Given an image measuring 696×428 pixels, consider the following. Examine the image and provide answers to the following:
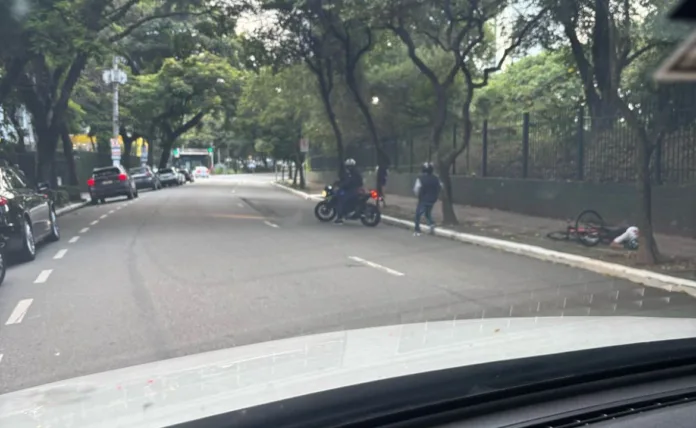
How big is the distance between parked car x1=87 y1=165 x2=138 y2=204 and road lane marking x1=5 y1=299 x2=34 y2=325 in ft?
81.8

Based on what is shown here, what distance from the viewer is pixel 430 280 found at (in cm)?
1020

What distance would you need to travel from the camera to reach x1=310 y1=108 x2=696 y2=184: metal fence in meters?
15.7

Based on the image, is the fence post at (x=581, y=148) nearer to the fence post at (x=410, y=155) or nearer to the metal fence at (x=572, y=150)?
the metal fence at (x=572, y=150)

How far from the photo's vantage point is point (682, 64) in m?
2.40

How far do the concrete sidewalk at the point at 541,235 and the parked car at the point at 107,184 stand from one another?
13306 millimetres

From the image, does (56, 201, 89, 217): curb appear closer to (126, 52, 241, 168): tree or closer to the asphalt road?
the asphalt road

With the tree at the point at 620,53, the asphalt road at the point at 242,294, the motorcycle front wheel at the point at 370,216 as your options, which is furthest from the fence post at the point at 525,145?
the asphalt road at the point at 242,294

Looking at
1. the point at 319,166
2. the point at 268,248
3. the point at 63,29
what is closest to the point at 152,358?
the point at 268,248

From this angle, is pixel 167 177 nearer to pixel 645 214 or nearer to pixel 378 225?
pixel 378 225

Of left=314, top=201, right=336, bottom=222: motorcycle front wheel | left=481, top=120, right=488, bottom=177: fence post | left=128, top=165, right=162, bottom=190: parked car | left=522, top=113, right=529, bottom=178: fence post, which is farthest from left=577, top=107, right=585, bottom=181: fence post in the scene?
left=128, top=165, right=162, bottom=190: parked car

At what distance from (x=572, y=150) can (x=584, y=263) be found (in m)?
8.58

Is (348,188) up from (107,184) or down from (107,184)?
up

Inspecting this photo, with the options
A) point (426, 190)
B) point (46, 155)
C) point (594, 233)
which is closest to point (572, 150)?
point (426, 190)

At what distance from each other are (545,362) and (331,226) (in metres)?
16.2
